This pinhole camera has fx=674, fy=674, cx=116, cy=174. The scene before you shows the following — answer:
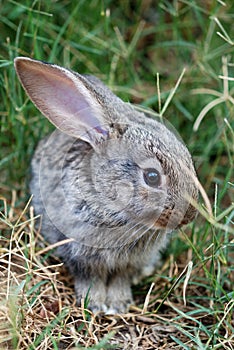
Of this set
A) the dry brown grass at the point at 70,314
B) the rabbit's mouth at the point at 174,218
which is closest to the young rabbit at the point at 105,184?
the rabbit's mouth at the point at 174,218

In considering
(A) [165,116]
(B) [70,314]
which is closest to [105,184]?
(B) [70,314]

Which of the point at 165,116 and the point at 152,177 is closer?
the point at 152,177

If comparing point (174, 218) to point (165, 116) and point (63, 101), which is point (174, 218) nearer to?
point (63, 101)

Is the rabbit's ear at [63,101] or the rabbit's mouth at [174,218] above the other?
the rabbit's ear at [63,101]

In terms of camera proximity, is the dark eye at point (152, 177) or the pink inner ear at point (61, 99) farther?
the pink inner ear at point (61, 99)

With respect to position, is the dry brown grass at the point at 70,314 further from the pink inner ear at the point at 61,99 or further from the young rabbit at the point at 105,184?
the pink inner ear at the point at 61,99

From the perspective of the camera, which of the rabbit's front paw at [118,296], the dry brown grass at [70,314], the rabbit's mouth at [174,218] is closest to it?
the dry brown grass at [70,314]

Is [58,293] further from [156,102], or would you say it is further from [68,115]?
[156,102]

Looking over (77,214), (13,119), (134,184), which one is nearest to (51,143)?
(13,119)
